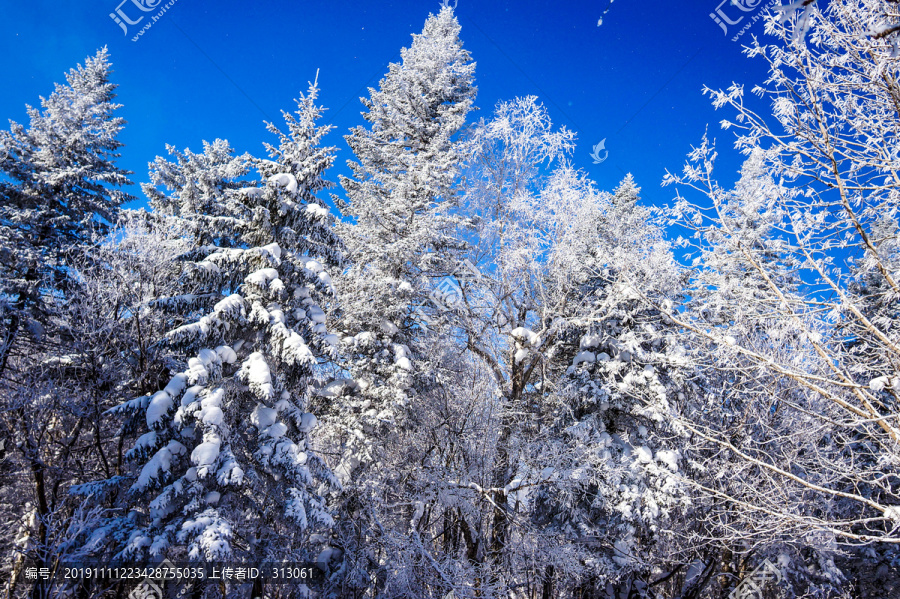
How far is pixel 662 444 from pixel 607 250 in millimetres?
5697

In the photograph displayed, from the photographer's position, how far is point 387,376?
11523 millimetres

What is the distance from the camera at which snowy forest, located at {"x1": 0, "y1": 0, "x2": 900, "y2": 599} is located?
8.14 meters

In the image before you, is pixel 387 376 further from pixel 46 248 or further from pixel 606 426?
pixel 46 248

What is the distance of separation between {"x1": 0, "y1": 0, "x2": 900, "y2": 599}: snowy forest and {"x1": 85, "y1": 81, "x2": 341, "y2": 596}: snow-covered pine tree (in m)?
0.06

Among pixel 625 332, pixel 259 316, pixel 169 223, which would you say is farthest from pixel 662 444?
pixel 169 223

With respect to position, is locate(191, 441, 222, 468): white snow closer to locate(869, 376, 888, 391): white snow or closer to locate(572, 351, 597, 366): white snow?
locate(869, 376, 888, 391): white snow

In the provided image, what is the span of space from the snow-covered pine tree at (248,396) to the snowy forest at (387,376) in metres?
0.06

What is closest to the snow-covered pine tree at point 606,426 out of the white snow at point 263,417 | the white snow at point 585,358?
the white snow at point 585,358

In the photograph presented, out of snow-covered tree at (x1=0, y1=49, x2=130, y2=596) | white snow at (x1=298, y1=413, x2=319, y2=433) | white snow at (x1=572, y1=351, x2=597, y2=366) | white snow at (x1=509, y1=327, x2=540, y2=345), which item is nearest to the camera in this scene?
white snow at (x1=298, y1=413, x2=319, y2=433)

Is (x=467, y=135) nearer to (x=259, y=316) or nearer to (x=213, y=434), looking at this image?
(x=259, y=316)

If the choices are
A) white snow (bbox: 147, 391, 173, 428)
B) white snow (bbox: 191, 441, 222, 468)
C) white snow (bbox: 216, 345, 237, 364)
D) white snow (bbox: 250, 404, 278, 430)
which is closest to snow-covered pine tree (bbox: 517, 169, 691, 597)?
white snow (bbox: 250, 404, 278, 430)

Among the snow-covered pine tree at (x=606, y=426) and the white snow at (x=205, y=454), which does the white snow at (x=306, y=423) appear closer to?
the white snow at (x=205, y=454)

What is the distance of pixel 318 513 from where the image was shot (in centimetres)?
863

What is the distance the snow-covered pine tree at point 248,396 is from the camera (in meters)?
7.64
